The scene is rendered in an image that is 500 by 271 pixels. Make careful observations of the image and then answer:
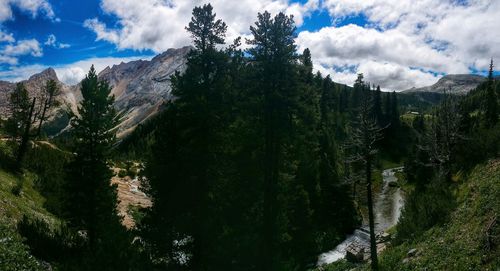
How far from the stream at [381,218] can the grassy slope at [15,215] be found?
2393 cm

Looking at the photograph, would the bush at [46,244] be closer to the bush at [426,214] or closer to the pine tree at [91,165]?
the pine tree at [91,165]

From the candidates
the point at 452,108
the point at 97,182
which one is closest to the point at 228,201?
the point at 97,182

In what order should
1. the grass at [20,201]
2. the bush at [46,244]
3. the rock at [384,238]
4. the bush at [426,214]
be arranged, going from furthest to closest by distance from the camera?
the rock at [384,238] < the bush at [426,214] < the grass at [20,201] < the bush at [46,244]

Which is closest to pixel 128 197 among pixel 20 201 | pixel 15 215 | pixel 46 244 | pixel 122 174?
pixel 122 174

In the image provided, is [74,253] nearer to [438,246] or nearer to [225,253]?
[225,253]

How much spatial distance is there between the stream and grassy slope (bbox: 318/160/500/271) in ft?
16.8

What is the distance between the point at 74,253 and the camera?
888 inches

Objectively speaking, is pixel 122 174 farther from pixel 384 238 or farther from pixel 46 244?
pixel 384 238

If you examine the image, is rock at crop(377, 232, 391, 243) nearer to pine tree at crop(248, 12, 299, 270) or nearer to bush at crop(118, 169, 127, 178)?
pine tree at crop(248, 12, 299, 270)

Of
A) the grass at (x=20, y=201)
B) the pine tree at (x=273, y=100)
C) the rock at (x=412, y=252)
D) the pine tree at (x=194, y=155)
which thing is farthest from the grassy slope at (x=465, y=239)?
the grass at (x=20, y=201)

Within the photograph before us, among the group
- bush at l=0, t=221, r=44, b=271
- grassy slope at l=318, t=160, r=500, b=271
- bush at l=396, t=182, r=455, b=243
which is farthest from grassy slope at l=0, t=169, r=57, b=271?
bush at l=396, t=182, r=455, b=243

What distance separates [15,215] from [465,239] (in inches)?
1103

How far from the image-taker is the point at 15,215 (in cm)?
2581

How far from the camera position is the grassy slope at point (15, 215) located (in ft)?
59.8
